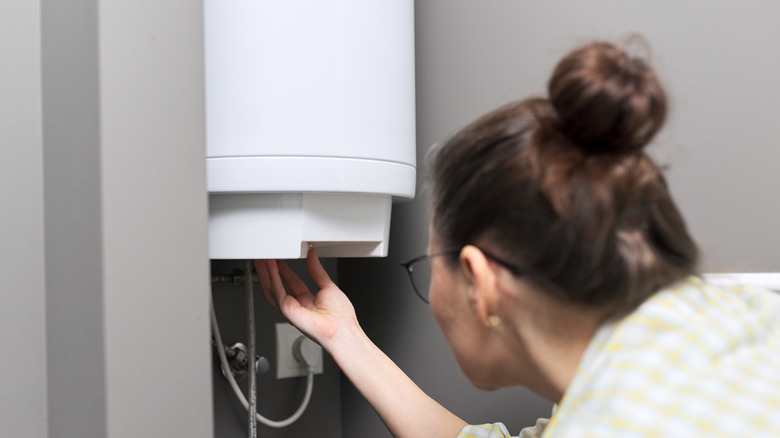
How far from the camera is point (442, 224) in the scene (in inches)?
26.1

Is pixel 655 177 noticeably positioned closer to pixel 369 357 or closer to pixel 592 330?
pixel 592 330

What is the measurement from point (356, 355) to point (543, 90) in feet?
1.52

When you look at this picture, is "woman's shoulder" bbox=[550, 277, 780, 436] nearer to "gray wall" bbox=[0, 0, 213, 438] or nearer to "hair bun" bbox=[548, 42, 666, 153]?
"hair bun" bbox=[548, 42, 666, 153]

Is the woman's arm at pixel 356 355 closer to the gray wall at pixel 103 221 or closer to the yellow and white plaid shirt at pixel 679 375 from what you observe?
A: the gray wall at pixel 103 221

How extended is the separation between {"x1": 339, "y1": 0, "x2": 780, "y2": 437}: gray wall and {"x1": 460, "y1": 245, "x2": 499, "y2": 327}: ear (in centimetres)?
25

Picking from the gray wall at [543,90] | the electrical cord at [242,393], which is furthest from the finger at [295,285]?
the gray wall at [543,90]

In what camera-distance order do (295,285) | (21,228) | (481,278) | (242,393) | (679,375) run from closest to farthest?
(679,375), (481,278), (21,228), (295,285), (242,393)

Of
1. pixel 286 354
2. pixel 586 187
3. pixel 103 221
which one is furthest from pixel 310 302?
→ pixel 586 187

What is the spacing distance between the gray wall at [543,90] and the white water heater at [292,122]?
23 centimetres

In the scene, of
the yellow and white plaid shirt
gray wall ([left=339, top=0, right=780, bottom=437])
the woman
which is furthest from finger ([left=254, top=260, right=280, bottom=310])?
the yellow and white plaid shirt

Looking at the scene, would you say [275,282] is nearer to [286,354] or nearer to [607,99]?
[286,354]

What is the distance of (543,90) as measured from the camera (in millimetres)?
1014

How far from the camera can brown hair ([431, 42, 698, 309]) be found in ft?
1.76

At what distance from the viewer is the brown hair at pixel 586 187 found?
537 millimetres
